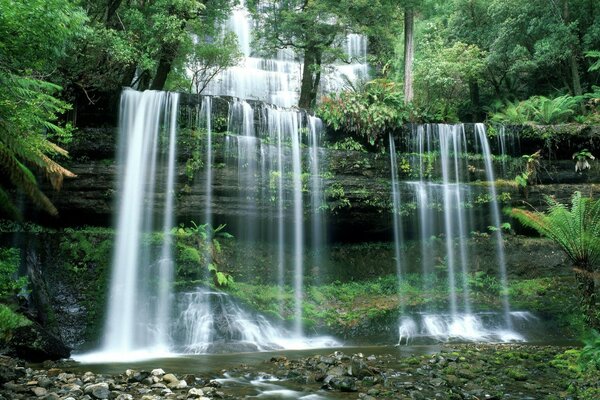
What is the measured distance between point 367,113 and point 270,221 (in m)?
4.92

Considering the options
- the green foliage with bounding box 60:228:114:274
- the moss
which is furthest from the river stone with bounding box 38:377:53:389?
the moss

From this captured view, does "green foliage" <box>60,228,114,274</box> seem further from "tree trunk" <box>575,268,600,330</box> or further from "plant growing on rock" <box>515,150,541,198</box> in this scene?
"plant growing on rock" <box>515,150,541,198</box>

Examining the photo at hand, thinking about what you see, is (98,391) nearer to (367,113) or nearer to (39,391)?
(39,391)

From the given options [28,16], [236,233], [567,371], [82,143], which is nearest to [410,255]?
[236,233]

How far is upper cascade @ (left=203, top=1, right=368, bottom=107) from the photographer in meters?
24.6

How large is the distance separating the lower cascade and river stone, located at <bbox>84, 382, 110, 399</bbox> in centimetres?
427

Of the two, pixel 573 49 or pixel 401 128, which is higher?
pixel 573 49

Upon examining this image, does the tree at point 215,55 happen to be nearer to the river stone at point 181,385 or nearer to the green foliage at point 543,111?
the green foliage at point 543,111

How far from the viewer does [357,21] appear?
1816 centimetres

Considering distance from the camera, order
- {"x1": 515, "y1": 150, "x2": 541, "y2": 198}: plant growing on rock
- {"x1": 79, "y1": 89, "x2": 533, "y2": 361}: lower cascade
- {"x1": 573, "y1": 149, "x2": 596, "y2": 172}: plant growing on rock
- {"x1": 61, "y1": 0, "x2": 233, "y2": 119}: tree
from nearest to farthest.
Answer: {"x1": 79, "y1": 89, "x2": 533, "y2": 361}: lower cascade → {"x1": 61, "y1": 0, "x2": 233, "y2": 119}: tree → {"x1": 515, "y1": 150, "x2": 541, "y2": 198}: plant growing on rock → {"x1": 573, "y1": 149, "x2": 596, "y2": 172}: plant growing on rock

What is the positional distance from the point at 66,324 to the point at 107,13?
10001mm

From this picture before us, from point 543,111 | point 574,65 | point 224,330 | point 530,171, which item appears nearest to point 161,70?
point 224,330

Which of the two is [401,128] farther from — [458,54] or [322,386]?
[322,386]

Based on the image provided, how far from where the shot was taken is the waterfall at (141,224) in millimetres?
11605
